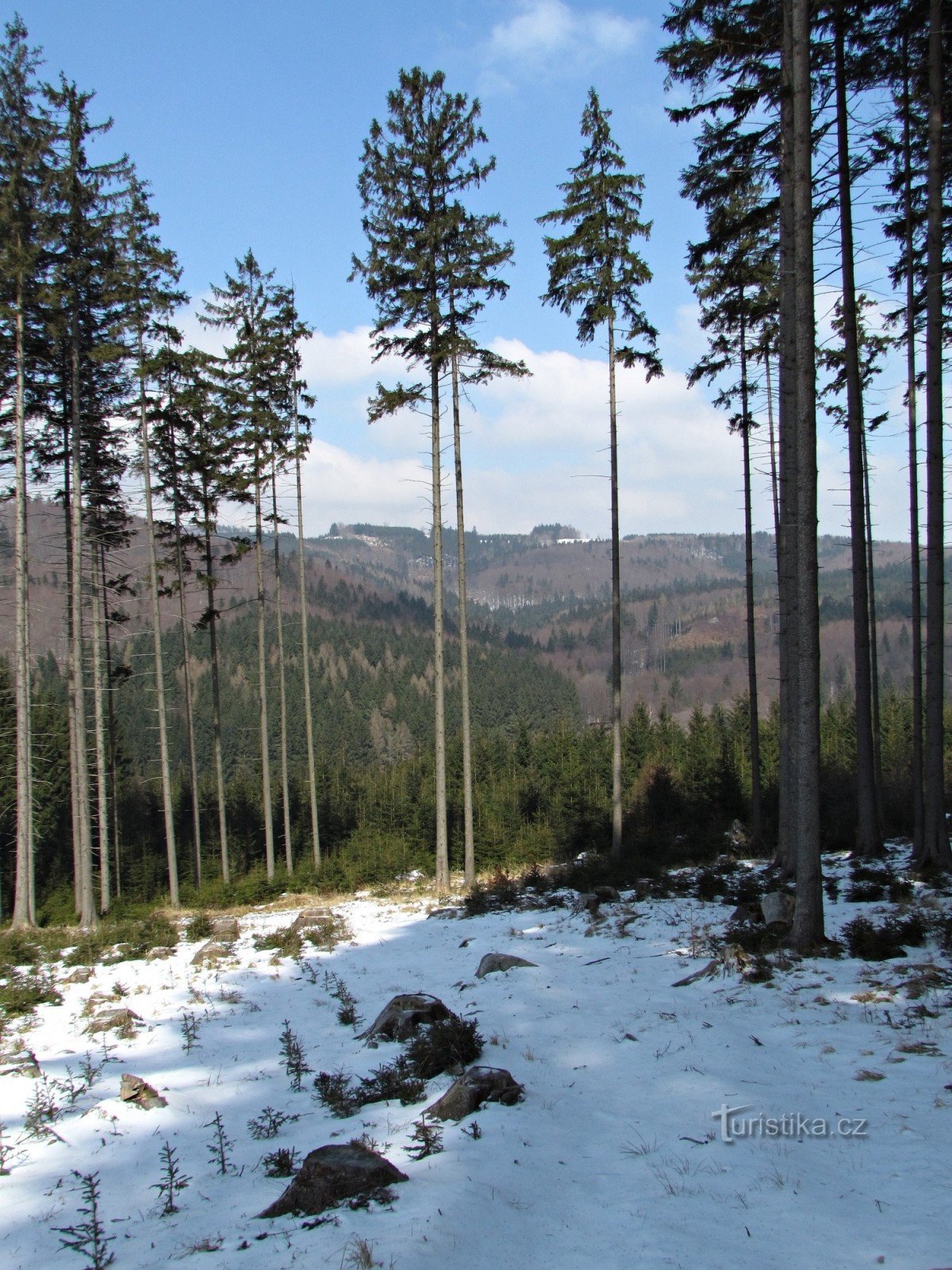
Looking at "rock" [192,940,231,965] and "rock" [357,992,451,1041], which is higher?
"rock" [357,992,451,1041]

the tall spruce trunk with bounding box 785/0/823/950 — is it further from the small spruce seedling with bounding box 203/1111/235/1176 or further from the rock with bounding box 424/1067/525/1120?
the small spruce seedling with bounding box 203/1111/235/1176

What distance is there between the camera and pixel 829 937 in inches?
311

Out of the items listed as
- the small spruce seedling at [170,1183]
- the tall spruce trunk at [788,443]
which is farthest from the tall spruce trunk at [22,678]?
the tall spruce trunk at [788,443]

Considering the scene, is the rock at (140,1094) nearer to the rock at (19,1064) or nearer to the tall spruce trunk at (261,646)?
the rock at (19,1064)

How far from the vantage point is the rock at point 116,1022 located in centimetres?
763

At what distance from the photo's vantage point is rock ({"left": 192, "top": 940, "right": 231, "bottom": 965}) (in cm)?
1095

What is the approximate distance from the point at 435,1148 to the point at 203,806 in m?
43.3

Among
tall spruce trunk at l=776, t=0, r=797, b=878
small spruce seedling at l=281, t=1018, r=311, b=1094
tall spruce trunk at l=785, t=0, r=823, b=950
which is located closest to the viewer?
small spruce seedling at l=281, t=1018, r=311, b=1094

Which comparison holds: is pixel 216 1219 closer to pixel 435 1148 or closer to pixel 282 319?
pixel 435 1148

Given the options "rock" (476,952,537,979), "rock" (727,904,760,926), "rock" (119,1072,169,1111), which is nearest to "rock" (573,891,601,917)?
"rock" (727,904,760,926)

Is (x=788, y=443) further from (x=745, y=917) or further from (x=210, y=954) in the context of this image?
(x=210, y=954)

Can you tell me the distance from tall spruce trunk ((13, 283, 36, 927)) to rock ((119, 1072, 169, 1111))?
39.6ft

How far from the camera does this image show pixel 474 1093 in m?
4.85

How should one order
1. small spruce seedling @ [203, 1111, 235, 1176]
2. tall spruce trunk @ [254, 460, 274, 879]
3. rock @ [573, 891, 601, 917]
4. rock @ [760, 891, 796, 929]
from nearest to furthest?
small spruce seedling @ [203, 1111, 235, 1176], rock @ [760, 891, 796, 929], rock @ [573, 891, 601, 917], tall spruce trunk @ [254, 460, 274, 879]
